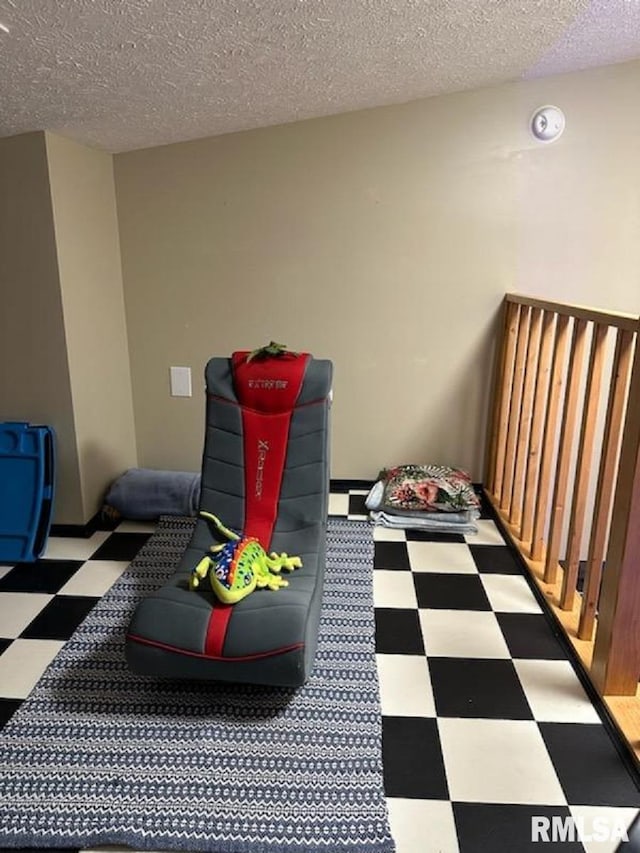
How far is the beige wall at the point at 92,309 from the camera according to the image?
7.93 ft

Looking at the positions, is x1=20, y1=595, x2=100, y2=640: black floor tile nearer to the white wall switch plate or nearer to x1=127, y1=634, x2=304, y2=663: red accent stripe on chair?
x1=127, y1=634, x2=304, y2=663: red accent stripe on chair

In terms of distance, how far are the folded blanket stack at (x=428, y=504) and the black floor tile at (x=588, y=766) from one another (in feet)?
3.90

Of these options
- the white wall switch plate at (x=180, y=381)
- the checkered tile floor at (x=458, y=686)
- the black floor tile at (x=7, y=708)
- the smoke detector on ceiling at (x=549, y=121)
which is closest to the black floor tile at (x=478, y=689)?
the checkered tile floor at (x=458, y=686)

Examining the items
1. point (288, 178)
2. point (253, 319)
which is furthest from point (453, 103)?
point (253, 319)

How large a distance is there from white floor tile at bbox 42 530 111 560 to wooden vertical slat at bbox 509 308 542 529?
181cm

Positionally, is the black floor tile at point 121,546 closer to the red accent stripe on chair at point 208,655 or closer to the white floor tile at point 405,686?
the red accent stripe on chair at point 208,655

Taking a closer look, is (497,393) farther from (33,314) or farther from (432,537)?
(33,314)

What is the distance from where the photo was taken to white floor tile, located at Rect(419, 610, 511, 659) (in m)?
1.83

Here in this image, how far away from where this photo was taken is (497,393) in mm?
2955

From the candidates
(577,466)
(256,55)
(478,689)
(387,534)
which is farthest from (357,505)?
(256,55)

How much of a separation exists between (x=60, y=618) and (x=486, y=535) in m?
1.73

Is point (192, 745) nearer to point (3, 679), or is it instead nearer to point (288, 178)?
point (3, 679)

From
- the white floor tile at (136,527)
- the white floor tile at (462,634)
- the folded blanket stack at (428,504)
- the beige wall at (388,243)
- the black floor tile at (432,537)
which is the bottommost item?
the white floor tile at (462,634)

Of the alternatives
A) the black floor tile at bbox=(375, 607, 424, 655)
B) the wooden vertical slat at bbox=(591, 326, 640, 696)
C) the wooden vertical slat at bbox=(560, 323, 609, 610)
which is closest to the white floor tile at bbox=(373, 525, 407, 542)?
the black floor tile at bbox=(375, 607, 424, 655)
